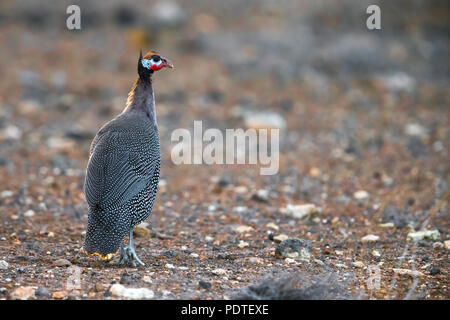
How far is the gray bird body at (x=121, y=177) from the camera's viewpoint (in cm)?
454

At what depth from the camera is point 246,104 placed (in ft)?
Result: 31.5

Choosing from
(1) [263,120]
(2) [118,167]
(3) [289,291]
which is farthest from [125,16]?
(3) [289,291]

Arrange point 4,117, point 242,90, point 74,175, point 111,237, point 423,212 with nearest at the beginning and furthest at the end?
point 111,237 < point 423,212 < point 74,175 < point 4,117 < point 242,90

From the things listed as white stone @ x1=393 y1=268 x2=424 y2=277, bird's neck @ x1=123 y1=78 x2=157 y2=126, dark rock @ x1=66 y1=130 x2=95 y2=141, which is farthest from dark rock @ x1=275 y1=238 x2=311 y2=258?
dark rock @ x1=66 y1=130 x2=95 y2=141

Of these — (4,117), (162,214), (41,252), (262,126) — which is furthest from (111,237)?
(4,117)

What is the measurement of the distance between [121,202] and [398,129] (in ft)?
17.4

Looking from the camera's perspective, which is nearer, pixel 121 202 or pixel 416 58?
pixel 121 202

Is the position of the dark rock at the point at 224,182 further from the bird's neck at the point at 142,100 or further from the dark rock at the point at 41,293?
the dark rock at the point at 41,293

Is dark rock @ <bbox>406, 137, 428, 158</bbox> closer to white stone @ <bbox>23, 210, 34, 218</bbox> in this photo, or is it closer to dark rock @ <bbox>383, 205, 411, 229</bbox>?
dark rock @ <bbox>383, 205, 411, 229</bbox>

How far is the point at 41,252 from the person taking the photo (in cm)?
506

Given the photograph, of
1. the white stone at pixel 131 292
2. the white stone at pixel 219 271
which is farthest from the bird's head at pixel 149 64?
the white stone at pixel 131 292

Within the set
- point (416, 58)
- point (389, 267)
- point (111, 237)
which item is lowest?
point (389, 267)

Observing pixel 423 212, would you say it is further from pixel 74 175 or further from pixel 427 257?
pixel 74 175

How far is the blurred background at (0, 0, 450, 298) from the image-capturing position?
638 cm
